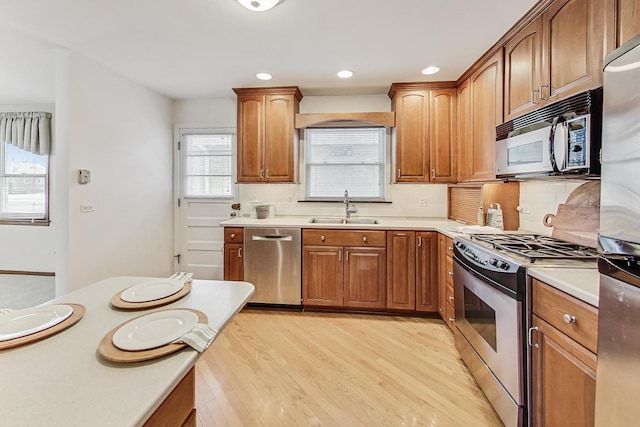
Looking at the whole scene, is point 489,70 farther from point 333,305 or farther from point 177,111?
point 177,111

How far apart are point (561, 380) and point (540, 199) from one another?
1.51 meters

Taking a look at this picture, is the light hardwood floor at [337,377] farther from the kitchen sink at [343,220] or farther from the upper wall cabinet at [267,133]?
the upper wall cabinet at [267,133]

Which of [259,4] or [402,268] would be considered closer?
[259,4]

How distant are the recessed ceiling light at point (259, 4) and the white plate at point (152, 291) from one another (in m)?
1.73

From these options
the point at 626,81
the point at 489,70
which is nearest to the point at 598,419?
the point at 626,81

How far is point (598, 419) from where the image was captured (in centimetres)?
91

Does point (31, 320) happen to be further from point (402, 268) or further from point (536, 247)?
point (402, 268)

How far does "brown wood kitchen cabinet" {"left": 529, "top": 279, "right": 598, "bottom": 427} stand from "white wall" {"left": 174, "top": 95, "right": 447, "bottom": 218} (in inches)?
85.9

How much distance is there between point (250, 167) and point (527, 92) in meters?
2.63

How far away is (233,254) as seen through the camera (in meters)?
3.08

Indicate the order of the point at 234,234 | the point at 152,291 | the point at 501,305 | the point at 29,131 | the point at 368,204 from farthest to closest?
the point at 29,131 < the point at 368,204 < the point at 234,234 < the point at 501,305 < the point at 152,291

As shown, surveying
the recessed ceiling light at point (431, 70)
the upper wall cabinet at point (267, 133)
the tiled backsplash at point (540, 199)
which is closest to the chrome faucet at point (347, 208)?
the upper wall cabinet at point (267, 133)

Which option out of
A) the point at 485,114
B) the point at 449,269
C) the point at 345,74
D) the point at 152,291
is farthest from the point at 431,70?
the point at 152,291

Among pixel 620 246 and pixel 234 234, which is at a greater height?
pixel 620 246
